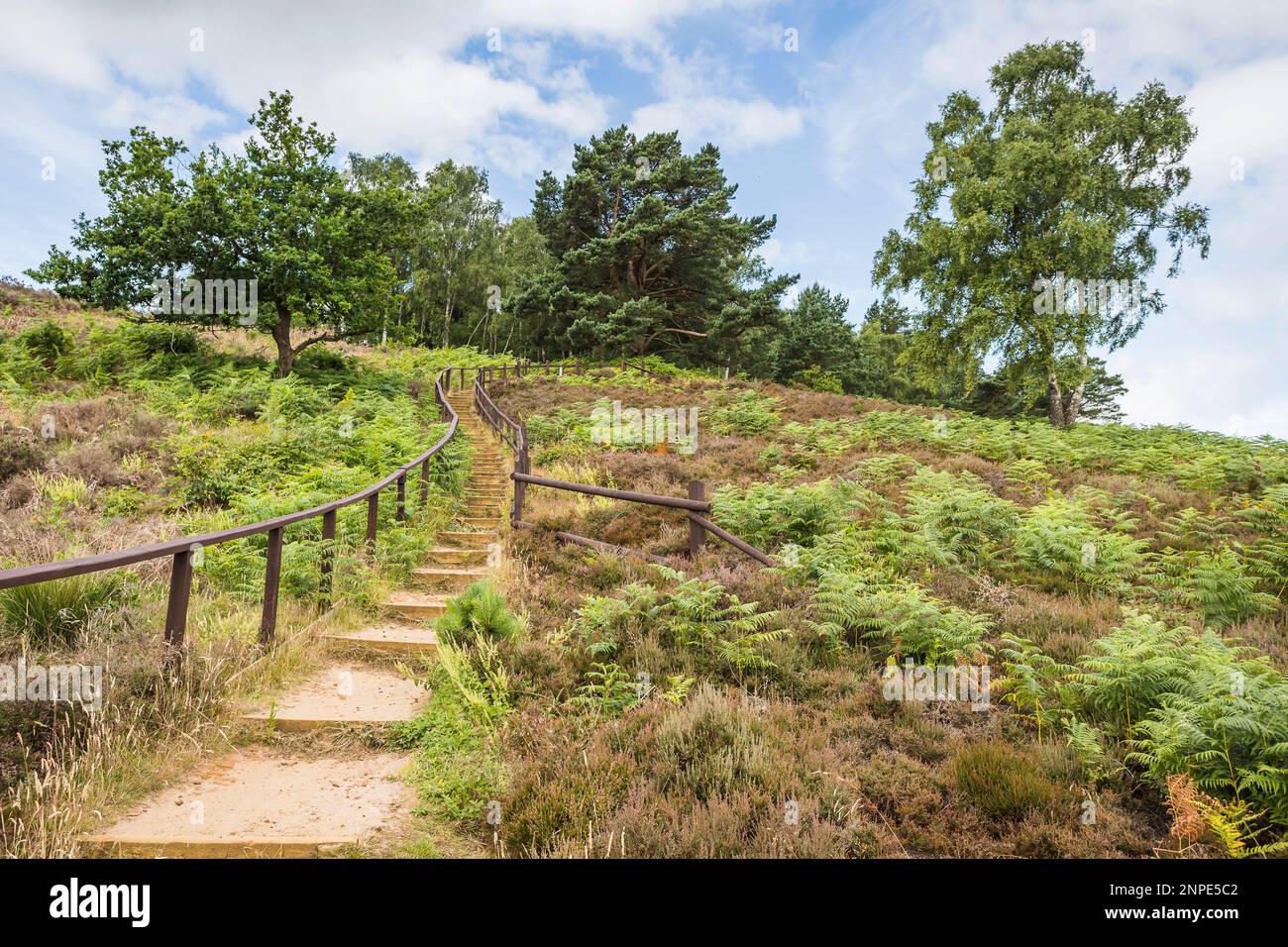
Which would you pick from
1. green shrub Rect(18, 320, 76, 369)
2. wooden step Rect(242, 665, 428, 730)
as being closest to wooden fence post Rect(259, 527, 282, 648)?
wooden step Rect(242, 665, 428, 730)

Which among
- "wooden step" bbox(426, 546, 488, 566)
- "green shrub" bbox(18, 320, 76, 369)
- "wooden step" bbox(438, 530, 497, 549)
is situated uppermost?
"green shrub" bbox(18, 320, 76, 369)

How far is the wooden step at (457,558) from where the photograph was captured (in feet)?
29.2

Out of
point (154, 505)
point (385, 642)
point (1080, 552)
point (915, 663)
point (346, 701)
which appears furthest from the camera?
point (154, 505)

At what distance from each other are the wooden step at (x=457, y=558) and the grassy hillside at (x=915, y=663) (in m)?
0.75

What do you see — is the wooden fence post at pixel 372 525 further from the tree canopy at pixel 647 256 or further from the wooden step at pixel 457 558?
the tree canopy at pixel 647 256

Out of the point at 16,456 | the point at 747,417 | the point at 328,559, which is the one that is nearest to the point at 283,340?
the point at 16,456

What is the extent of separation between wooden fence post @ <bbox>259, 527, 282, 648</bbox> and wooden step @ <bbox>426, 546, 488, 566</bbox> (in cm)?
333

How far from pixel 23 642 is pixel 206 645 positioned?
1025mm

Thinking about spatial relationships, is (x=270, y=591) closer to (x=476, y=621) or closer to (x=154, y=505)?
(x=476, y=621)

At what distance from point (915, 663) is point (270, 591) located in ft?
17.9

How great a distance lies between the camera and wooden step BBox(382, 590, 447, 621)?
7066 millimetres

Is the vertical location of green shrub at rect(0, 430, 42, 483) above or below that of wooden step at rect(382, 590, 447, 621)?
above

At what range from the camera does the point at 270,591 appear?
554cm

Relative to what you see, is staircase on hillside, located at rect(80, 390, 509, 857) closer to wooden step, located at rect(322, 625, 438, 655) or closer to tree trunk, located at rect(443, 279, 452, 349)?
wooden step, located at rect(322, 625, 438, 655)
